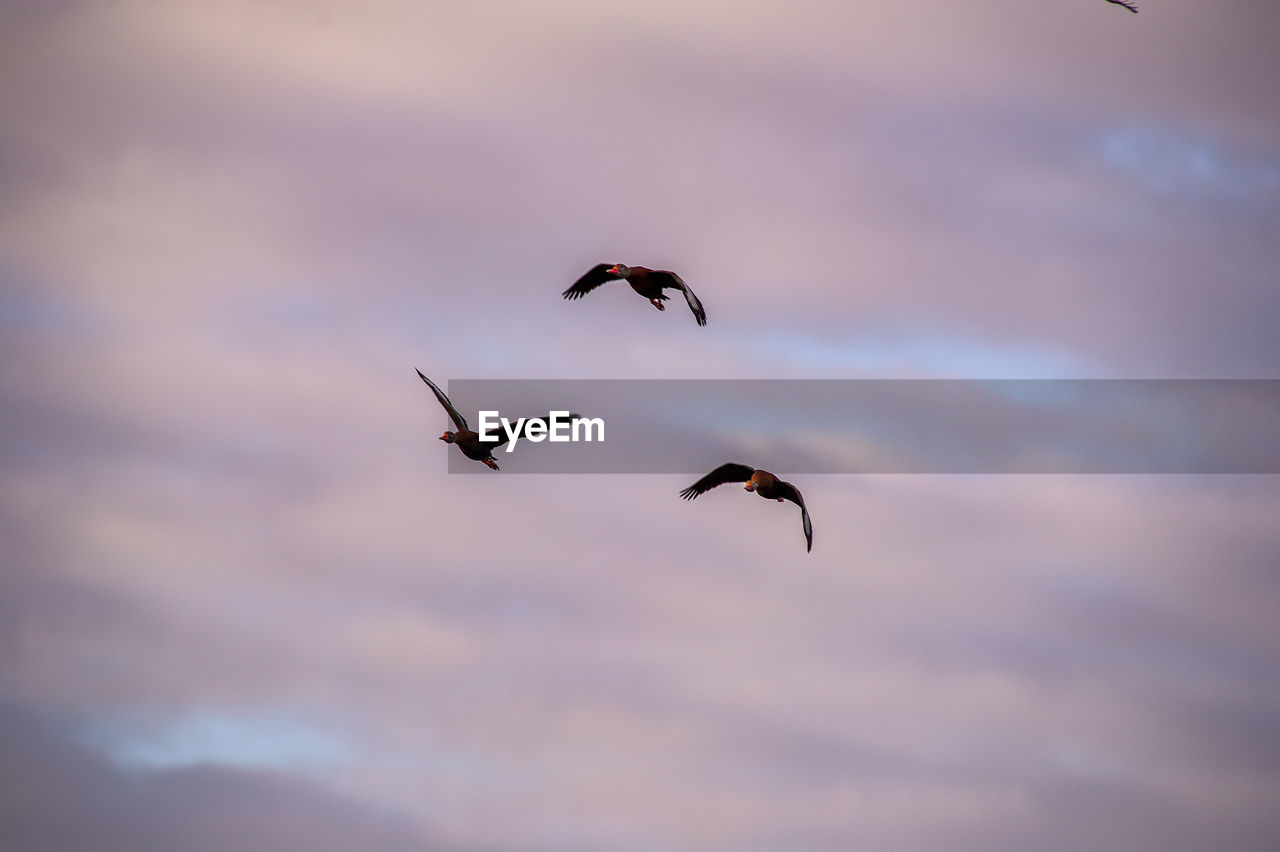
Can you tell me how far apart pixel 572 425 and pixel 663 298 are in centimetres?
717

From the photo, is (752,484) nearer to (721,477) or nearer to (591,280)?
(721,477)

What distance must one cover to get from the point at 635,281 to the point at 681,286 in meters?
5.59

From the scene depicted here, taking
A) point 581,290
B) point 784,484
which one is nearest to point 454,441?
point 581,290

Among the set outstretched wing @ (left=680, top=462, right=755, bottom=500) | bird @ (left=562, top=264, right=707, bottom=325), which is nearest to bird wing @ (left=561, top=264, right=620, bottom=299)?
bird @ (left=562, top=264, right=707, bottom=325)

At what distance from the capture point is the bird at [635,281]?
6719cm

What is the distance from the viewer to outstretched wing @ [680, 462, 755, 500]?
69500 mm

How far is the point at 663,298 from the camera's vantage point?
6850cm

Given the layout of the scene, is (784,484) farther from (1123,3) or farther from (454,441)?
(1123,3)

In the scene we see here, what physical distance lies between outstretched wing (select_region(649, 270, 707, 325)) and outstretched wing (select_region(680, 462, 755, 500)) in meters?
8.29

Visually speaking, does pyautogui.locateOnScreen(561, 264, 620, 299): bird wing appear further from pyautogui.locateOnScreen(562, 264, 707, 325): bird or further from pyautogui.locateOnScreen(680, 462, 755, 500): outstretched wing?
pyautogui.locateOnScreen(680, 462, 755, 500): outstretched wing

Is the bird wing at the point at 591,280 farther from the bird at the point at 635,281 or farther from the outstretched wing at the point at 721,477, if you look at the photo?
the outstretched wing at the point at 721,477

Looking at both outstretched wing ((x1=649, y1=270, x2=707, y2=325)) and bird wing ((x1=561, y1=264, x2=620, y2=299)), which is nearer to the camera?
outstretched wing ((x1=649, y1=270, x2=707, y2=325))

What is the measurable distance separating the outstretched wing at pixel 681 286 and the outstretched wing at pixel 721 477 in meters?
8.29

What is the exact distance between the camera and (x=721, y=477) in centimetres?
7044
